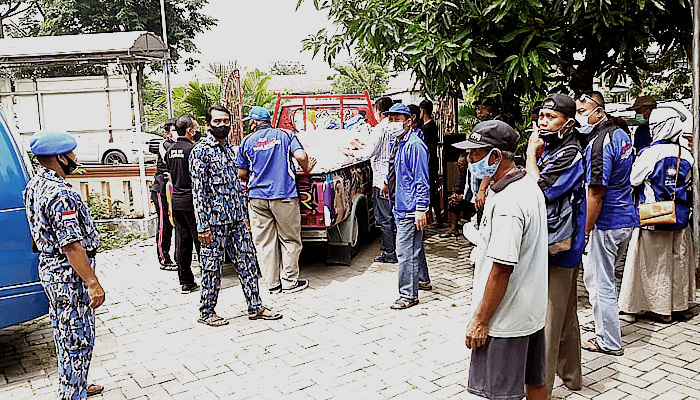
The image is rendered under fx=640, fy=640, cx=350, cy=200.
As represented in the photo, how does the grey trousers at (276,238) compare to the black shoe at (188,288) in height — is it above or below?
above

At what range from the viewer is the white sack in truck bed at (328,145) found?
7.29m

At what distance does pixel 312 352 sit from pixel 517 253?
2596 millimetres

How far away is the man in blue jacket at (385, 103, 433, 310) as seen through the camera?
234 inches

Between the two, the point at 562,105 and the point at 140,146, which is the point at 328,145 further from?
the point at 562,105

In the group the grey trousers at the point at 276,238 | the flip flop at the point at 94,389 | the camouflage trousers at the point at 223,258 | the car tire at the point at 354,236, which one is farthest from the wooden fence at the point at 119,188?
the flip flop at the point at 94,389

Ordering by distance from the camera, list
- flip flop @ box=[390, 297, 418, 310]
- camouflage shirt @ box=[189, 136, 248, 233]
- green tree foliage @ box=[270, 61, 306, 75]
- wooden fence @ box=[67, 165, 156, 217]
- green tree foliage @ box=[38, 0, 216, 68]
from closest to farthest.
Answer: camouflage shirt @ box=[189, 136, 248, 233] < flip flop @ box=[390, 297, 418, 310] < wooden fence @ box=[67, 165, 156, 217] < green tree foliage @ box=[38, 0, 216, 68] < green tree foliage @ box=[270, 61, 306, 75]

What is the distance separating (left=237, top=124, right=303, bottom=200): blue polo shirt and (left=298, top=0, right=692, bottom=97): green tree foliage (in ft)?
4.04

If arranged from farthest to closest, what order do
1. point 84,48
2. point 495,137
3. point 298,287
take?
point 84,48 → point 298,287 → point 495,137

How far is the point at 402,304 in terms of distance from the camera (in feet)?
20.2

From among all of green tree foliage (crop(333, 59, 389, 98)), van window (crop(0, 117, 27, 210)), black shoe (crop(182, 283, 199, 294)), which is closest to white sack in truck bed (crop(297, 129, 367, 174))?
black shoe (crop(182, 283, 199, 294))

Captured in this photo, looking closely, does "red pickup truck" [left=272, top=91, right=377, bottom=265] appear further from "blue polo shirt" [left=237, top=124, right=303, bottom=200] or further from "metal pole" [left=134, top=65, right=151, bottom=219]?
"metal pole" [left=134, top=65, right=151, bottom=219]

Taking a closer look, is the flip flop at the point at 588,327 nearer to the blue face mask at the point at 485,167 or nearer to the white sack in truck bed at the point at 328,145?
the blue face mask at the point at 485,167

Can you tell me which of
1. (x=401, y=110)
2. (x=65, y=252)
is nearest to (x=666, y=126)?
(x=401, y=110)

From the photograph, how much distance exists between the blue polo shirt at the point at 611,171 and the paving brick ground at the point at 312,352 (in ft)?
3.52
